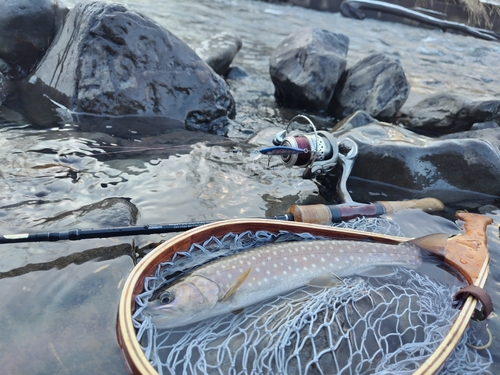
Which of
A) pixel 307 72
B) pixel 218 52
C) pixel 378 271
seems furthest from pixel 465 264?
pixel 218 52

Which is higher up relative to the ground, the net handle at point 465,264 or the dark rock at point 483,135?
the dark rock at point 483,135

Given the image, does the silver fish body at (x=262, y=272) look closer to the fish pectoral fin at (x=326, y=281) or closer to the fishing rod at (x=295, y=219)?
the fish pectoral fin at (x=326, y=281)

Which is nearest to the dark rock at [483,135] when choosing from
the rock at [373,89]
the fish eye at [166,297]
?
the rock at [373,89]

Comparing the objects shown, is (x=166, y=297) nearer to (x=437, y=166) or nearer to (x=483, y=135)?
(x=437, y=166)

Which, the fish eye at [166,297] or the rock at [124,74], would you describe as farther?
the rock at [124,74]

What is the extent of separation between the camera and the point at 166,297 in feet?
7.10

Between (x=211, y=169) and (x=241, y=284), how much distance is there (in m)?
2.30

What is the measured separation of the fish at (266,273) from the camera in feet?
7.16

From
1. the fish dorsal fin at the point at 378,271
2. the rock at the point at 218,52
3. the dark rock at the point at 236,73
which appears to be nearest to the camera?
the fish dorsal fin at the point at 378,271

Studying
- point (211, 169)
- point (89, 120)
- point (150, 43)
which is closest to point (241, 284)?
point (211, 169)

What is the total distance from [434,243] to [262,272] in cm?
136

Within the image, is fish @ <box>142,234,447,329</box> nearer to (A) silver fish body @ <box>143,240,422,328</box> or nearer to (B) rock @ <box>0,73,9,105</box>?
(A) silver fish body @ <box>143,240,422,328</box>

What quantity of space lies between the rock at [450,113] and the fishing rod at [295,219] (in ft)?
10.7

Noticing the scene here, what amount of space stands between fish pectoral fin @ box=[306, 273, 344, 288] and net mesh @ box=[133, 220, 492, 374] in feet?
0.10
